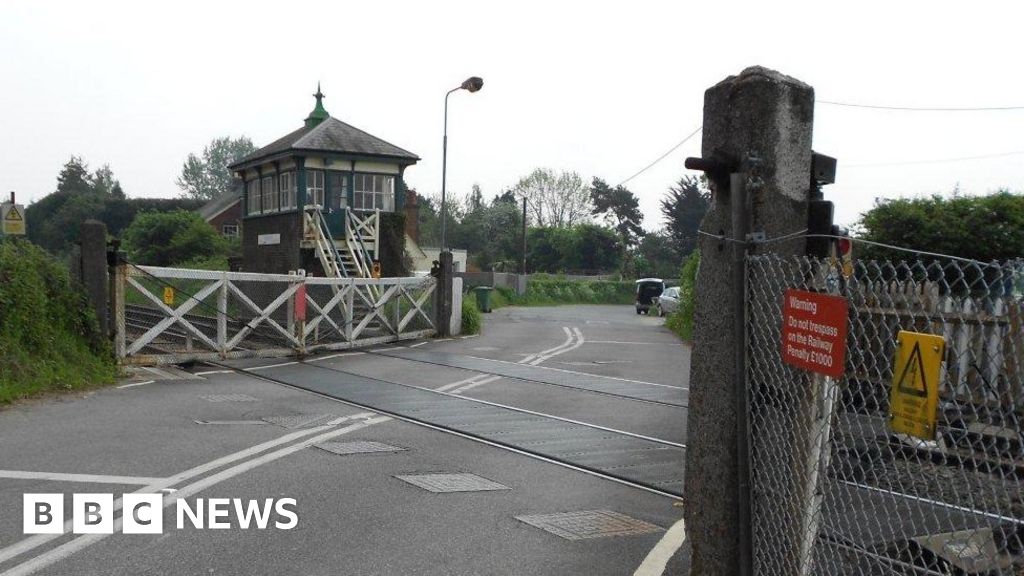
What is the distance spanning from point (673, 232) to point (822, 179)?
3360 inches

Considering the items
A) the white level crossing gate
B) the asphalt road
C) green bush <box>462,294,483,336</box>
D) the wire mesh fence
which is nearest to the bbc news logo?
the asphalt road

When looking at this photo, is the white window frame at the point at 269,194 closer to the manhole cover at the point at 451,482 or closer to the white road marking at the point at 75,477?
the white road marking at the point at 75,477

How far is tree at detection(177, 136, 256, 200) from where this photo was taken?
140 metres

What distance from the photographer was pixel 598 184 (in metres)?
103

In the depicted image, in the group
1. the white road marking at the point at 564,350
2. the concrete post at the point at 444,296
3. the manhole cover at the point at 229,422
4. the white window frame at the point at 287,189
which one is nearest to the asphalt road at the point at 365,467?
the manhole cover at the point at 229,422

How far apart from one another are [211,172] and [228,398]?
138199 mm

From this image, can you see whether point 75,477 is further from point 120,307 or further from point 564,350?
point 564,350

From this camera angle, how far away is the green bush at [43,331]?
11734 mm

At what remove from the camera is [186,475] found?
290 inches

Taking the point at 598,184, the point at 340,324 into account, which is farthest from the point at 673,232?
the point at 340,324

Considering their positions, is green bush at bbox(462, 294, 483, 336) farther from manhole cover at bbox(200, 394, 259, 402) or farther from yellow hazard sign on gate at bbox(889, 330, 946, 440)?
yellow hazard sign on gate at bbox(889, 330, 946, 440)

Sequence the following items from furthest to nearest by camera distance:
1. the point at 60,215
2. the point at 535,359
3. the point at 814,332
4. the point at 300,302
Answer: the point at 60,215, the point at 535,359, the point at 300,302, the point at 814,332

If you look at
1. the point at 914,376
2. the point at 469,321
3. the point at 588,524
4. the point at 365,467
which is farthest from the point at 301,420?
the point at 469,321

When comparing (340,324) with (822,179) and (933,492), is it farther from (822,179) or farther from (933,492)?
(822,179)
